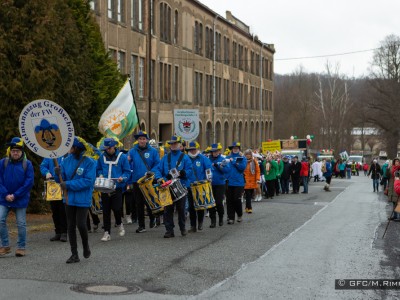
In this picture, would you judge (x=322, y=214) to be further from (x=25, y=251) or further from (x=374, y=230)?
(x=25, y=251)

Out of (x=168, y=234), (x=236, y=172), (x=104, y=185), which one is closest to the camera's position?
(x=104, y=185)

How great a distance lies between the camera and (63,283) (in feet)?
29.0

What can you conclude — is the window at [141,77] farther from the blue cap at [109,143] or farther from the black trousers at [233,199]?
the blue cap at [109,143]

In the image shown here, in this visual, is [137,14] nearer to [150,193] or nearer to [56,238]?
[150,193]

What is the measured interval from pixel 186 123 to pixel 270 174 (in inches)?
272

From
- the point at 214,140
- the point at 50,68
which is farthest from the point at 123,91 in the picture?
the point at 214,140

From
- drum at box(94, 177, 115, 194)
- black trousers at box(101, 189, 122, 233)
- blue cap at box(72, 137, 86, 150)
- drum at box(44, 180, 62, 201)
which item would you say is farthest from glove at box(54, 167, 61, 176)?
black trousers at box(101, 189, 122, 233)

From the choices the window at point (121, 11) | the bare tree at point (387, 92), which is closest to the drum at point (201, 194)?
the window at point (121, 11)

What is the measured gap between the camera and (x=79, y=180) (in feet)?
33.9

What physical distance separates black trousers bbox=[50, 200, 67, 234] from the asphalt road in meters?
0.39

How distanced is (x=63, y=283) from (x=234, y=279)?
7.11 ft

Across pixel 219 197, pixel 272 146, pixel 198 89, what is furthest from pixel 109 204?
pixel 198 89

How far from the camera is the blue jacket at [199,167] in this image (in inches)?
590

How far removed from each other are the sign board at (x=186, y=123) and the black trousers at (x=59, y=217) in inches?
403
